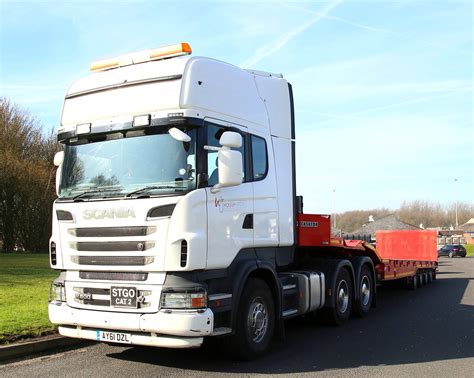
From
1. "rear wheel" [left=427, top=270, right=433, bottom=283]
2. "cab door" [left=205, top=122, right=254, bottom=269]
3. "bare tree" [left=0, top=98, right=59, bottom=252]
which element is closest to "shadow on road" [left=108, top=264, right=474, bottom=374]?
"cab door" [left=205, top=122, right=254, bottom=269]

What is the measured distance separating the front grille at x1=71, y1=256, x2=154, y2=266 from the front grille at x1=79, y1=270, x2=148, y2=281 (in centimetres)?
12

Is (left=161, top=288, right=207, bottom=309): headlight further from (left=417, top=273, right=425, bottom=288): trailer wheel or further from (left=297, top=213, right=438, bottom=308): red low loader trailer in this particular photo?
(left=417, top=273, right=425, bottom=288): trailer wheel

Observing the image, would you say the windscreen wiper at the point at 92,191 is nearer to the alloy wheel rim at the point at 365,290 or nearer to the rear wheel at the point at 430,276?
the alloy wheel rim at the point at 365,290

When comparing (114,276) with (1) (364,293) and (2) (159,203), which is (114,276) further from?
(1) (364,293)

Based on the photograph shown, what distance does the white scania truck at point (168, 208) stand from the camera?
5.72m

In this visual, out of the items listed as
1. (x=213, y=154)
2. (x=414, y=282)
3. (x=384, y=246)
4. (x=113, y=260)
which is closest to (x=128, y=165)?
(x=213, y=154)

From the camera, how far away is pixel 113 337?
5934 millimetres

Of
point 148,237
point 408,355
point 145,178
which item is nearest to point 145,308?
point 148,237

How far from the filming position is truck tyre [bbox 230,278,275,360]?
6.30 m

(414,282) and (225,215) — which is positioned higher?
(225,215)

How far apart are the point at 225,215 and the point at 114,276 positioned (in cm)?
150

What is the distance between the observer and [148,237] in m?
5.80

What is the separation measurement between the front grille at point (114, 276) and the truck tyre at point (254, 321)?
51.4 inches

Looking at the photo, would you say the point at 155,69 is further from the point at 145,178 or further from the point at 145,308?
the point at 145,308
